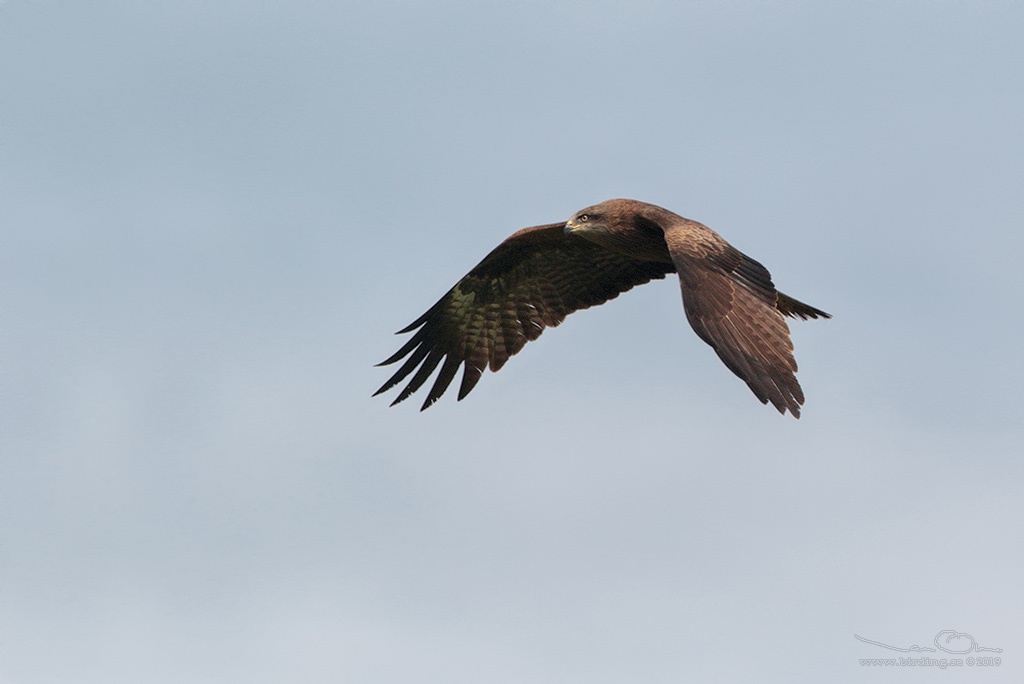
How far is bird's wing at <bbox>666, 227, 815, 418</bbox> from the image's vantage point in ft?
25.8

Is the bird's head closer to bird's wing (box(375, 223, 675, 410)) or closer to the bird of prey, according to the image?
the bird of prey

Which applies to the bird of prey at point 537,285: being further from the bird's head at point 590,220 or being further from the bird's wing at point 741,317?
the bird's wing at point 741,317

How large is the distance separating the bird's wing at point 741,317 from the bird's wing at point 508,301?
8.74 feet

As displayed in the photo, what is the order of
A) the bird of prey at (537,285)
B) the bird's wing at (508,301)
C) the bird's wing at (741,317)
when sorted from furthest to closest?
the bird's wing at (508,301) < the bird of prey at (537,285) < the bird's wing at (741,317)

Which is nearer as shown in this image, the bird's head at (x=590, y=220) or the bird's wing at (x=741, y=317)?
the bird's wing at (x=741, y=317)

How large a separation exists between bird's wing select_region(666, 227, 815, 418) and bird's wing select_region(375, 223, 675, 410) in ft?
8.74

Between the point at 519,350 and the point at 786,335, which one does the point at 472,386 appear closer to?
the point at 519,350

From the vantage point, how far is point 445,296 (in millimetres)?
12438

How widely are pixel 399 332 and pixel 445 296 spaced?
0.65 metres

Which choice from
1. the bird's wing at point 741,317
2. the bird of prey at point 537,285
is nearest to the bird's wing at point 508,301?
the bird of prey at point 537,285

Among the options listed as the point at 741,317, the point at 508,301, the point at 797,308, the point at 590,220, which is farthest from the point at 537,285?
the point at 741,317

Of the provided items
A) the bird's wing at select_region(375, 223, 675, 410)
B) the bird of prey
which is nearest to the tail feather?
the bird of prey

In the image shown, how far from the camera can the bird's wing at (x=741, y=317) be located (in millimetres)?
7871

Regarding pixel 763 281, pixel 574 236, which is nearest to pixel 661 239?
pixel 574 236
